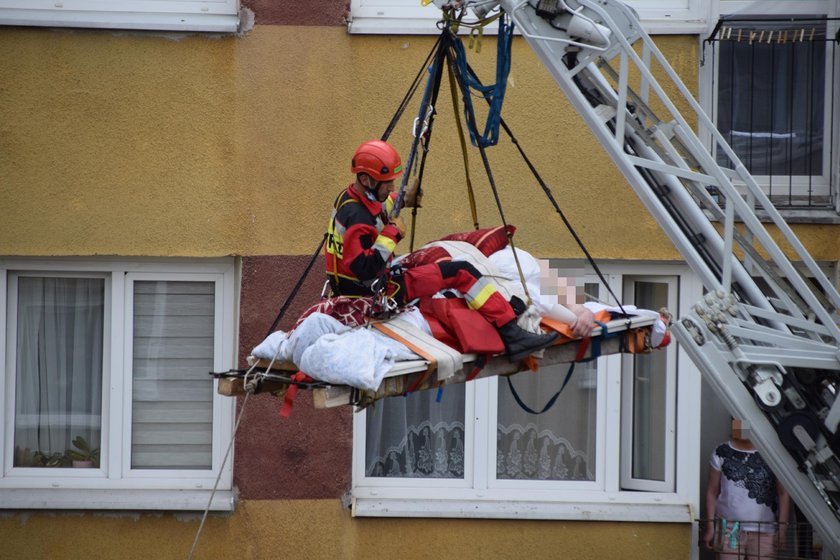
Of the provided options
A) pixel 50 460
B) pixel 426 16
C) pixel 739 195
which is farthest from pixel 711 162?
pixel 50 460

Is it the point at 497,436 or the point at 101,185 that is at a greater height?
the point at 101,185

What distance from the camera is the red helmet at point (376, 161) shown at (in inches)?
246

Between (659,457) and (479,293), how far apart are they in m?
3.41

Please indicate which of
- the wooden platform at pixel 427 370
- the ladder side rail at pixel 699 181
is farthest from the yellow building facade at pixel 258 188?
the ladder side rail at pixel 699 181

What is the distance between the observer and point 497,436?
9305 mm

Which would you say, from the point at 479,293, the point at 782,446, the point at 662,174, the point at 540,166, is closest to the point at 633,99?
the point at 662,174

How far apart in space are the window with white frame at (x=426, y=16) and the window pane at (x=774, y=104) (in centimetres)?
46

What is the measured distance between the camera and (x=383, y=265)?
613 cm

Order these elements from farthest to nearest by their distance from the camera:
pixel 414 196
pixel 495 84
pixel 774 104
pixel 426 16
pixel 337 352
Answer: pixel 774 104
pixel 426 16
pixel 414 196
pixel 495 84
pixel 337 352

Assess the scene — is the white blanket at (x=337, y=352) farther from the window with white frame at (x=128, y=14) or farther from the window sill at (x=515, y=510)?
the window with white frame at (x=128, y=14)

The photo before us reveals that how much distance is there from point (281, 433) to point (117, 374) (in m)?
1.31

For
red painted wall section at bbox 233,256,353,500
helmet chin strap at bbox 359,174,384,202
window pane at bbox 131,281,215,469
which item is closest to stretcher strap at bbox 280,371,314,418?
helmet chin strap at bbox 359,174,384,202

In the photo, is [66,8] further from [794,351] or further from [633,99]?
[794,351]

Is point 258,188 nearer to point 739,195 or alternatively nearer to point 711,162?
point 711,162
